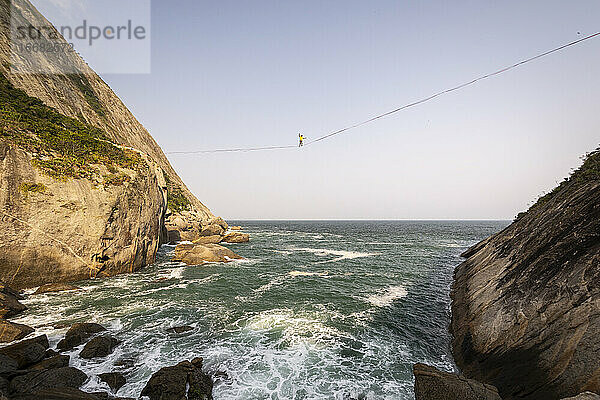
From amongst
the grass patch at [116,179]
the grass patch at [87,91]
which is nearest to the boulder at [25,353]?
the grass patch at [116,179]

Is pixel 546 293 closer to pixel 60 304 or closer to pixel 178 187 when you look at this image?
pixel 60 304

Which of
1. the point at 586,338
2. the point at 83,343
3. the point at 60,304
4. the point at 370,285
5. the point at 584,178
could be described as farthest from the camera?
the point at 370,285

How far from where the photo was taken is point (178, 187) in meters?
68.1

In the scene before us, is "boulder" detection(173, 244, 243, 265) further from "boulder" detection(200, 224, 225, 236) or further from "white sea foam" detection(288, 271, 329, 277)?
"boulder" detection(200, 224, 225, 236)

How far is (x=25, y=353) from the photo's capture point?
9.52 metres

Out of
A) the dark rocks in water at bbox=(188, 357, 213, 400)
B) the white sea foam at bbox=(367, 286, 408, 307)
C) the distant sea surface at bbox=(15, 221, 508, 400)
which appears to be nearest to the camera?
the dark rocks in water at bbox=(188, 357, 213, 400)

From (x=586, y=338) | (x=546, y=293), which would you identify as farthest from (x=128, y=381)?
(x=546, y=293)

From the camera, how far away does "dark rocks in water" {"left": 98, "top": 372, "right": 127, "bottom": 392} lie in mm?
8828

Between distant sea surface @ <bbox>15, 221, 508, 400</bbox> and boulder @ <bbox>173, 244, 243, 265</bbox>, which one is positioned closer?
distant sea surface @ <bbox>15, 221, 508, 400</bbox>

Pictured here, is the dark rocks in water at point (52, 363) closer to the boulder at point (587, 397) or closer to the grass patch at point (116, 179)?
the boulder at point (587, 397)

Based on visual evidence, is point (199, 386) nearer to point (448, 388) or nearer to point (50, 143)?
point (448, 388)

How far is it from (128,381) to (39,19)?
75.7m

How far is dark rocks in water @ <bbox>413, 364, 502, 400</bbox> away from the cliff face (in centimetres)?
121

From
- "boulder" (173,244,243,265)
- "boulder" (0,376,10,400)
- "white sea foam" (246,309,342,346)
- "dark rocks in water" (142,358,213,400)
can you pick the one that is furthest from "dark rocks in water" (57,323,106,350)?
"boulder" (173,244,243,265)
